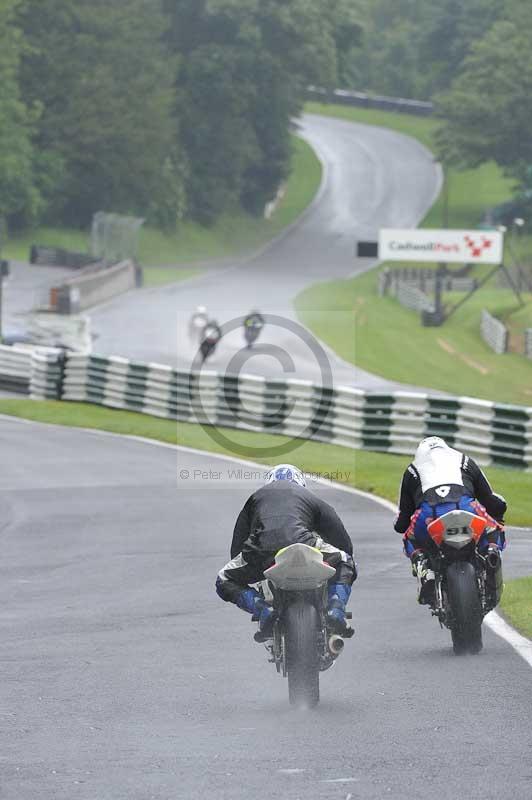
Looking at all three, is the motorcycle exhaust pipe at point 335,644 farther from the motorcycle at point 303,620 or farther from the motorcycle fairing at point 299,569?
the motorcycle fairing at point 299,569

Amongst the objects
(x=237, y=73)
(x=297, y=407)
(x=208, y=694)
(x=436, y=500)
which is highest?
(x=237, y=73)

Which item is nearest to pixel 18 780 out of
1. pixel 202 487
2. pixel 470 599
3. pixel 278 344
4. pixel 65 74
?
pixel 470 599

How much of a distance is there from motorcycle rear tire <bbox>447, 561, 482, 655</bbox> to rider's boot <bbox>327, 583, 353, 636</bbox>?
110 centimetres

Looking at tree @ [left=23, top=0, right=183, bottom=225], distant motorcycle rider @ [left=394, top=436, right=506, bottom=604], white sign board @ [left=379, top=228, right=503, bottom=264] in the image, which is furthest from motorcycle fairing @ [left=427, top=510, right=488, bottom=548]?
tree @ [left=23, top=0, right=183, bottom=225]

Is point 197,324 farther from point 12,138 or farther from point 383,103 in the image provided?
point 383,103

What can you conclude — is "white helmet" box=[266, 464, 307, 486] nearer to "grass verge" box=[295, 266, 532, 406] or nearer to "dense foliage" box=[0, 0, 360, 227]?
"grass verge" box=[295, 266, 532, 406]

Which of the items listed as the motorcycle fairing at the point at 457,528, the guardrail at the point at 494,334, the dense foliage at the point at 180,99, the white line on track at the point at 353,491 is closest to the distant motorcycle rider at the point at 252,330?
the guardrail at the point at 494,334

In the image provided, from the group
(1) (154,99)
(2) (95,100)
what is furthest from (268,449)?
(1) (154,99)

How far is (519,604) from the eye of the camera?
13.1 metres

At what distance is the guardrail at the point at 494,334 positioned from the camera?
62.5 m

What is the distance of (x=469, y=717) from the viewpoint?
887 centimetres

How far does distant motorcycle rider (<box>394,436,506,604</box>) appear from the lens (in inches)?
432

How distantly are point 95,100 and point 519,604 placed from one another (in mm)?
85562

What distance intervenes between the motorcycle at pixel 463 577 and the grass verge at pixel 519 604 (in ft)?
2.99
